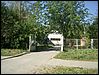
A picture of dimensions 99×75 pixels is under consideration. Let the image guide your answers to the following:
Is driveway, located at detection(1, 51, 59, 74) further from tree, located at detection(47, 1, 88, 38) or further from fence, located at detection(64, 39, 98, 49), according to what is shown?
fence, located at detection(64, 39, 98, 49)

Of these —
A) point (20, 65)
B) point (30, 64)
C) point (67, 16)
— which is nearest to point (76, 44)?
point (67, 16)

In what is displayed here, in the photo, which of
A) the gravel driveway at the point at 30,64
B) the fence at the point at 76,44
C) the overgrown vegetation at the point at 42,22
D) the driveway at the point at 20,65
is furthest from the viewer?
the fence at the point at 76,44

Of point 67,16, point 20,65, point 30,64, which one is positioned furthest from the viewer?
point 67,16

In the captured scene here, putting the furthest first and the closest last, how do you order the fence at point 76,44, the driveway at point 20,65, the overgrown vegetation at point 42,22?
the fence at point 76,44
the overgrown vegetation at point 42,22
the driveway at point 20,65

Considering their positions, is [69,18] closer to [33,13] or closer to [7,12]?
[33,13]

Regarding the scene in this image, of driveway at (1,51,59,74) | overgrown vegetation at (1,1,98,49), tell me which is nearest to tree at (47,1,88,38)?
overgrown vegetation at (1,1,98,49)

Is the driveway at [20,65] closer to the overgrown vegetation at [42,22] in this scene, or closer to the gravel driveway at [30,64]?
the gravel driveway at [30,64]

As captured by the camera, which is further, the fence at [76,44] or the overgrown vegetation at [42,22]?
the fence at [76,44]

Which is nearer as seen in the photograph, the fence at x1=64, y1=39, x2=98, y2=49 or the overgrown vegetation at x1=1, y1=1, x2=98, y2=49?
the overgrown vegetation at x1=1, y1=1, x2=98, y2=49

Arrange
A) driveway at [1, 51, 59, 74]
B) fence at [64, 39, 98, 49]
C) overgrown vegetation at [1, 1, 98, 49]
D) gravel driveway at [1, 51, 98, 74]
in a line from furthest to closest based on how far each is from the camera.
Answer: fence at [64, 39, 98, 49] → overgrown vegetation at [1, 1, 98, 49] → gravel driveway at [1, 51, 98, 74] → driveway at [1, 51, 59, 74]

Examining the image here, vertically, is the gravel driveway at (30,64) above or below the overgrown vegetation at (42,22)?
below

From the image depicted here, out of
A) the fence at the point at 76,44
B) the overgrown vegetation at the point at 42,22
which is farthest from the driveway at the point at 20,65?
the fence at the point at 76,44

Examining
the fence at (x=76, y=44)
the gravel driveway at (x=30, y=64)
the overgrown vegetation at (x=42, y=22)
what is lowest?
the gravel driveway at (x=30, y=64)

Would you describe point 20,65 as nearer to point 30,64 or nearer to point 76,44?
Answer: point 30,64
